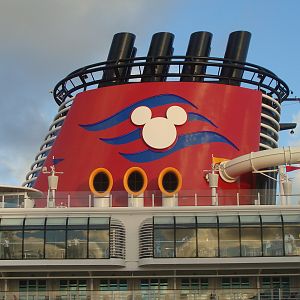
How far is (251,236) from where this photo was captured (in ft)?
99.0

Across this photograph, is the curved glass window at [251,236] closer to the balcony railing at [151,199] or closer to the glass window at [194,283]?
the balcony railing at [151,199]

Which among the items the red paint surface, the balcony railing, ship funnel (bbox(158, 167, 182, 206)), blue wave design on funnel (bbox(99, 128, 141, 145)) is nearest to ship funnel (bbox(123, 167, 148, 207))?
the balcony railing

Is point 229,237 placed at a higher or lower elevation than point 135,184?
lower

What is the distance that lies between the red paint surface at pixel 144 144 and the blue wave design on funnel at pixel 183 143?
0.21 metres

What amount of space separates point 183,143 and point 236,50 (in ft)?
24.7

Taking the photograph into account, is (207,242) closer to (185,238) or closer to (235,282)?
(185,238)

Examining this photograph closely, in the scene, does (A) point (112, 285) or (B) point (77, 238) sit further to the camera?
(A) point (112, 285)

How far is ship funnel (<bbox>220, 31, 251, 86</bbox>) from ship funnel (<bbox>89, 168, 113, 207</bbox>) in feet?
31.5

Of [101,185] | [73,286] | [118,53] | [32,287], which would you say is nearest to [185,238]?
[101,185]

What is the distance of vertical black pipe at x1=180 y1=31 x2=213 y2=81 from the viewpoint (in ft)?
122

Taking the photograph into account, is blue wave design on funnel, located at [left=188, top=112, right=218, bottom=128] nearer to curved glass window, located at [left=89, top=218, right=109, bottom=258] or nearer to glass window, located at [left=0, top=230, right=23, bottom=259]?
curved glass window, located at [left=89, top=218, right=109, bottom=258]

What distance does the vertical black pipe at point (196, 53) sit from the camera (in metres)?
37.1

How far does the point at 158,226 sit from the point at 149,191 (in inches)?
116

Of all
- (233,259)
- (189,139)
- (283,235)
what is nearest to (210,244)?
(233,259)
